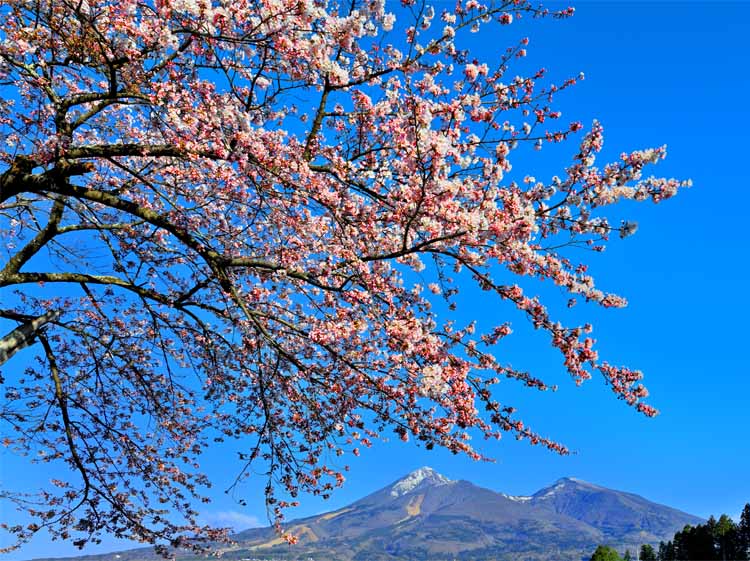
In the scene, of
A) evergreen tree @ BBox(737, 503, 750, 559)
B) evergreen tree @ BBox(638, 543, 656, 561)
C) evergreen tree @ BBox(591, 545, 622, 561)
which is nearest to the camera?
evergreen tree @ BBox(591, 545, 622, 561)

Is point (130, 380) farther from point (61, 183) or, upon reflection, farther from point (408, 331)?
point (408, 331)

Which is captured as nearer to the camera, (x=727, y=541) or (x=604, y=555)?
(x=604, y=555)

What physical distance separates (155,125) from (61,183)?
5.90 feet

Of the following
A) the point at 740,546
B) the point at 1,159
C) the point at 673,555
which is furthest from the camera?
the point at 673,555

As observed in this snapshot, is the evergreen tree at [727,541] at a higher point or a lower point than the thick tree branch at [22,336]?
lower

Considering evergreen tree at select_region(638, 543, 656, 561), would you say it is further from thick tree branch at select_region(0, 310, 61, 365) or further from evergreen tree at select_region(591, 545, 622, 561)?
thick tree branch at select_region(0, 310, 61, 365)

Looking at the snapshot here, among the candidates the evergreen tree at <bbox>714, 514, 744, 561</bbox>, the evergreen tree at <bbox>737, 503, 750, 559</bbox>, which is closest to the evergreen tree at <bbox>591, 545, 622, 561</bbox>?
the evergreen tree at <bbox>714, 514, 744, 561</bbox>

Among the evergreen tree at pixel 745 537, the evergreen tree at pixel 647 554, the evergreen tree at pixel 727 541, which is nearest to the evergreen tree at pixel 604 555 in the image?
the evergreen tree at pixel 727 541

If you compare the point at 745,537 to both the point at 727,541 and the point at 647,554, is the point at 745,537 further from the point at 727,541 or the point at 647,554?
the point at 647,554

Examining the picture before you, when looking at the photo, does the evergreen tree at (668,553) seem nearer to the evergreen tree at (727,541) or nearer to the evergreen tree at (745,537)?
the evergreen tree at (727,541)

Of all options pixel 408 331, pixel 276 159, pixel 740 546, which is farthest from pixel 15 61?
pixel 740 546

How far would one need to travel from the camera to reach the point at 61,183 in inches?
268

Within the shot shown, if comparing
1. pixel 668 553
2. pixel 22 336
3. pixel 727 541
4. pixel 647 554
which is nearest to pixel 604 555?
pixel 727 541

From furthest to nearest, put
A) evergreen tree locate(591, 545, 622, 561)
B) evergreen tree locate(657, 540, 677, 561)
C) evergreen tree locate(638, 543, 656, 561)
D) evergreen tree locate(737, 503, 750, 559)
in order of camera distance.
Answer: evergreen tree locate(638, 543, 656, 561)
evergreen tree locate(657, 540, 677, 561)
evergreen tree locate(737, 503, 750, 559)
evergreen tree locate(591, 545, 622, 561)
